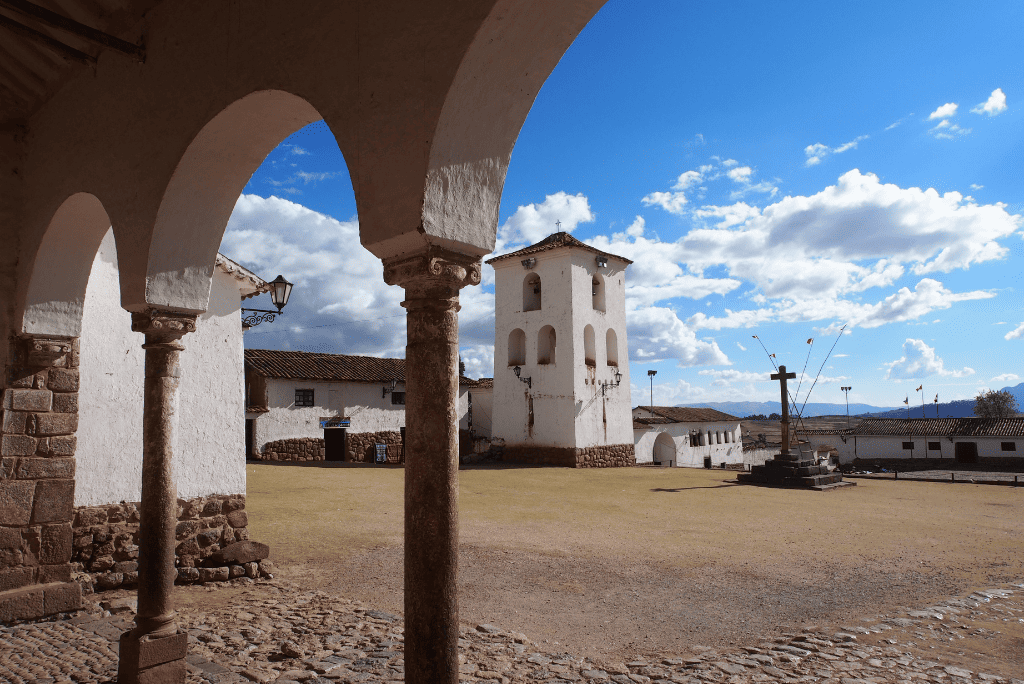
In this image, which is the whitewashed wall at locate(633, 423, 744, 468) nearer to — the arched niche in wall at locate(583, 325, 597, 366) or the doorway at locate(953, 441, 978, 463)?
the arched niche in wall at locate(583, 325, 597, 366)

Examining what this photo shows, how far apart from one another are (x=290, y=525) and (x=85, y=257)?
16.5ft

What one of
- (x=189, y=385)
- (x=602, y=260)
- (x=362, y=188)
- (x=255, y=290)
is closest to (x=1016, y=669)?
(x=362, y=188)

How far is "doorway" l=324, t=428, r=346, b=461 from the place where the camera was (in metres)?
21.7

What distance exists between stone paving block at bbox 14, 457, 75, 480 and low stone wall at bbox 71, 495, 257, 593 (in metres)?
0.50

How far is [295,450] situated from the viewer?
2055 centimetres

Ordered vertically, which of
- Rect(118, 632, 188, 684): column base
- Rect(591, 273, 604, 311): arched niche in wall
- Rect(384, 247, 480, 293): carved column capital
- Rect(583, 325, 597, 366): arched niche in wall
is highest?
Rect(591, 273, 604, 311): arched niche in wall

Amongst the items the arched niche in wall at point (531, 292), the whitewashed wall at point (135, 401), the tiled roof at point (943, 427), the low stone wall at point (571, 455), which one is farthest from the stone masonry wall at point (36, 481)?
the tiled roof at point (943, 427)

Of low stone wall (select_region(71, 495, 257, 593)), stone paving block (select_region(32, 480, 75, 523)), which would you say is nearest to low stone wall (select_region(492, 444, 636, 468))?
low stone wall (select_region(71, 495, 257, 593))

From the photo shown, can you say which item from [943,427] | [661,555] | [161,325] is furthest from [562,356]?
[943,427]

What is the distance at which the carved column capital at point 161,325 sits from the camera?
384 cm

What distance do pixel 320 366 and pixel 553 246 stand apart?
32.1 ft

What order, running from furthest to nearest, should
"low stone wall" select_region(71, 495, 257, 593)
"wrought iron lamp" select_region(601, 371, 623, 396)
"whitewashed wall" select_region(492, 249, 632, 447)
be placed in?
"wrought iron lamp" select_region(601, 371, 623, 396) < "whitewashed wall" select_region(492, 249, 632, 447) < "low stone wall" select_region(71, 495, 257, 593)

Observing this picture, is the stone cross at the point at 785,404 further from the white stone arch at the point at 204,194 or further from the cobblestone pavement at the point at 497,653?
the white stone arch at the point at 204,194

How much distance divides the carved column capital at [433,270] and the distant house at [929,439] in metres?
29.4
